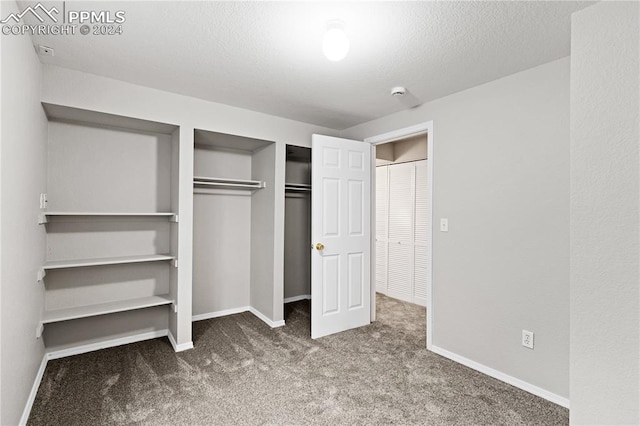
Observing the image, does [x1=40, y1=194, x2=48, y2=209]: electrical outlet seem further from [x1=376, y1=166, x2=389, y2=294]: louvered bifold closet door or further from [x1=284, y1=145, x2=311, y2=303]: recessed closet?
[x1=376, y1=166, x2=389, y2=294]: louvered bifold closet door

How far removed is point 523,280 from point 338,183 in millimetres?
1874

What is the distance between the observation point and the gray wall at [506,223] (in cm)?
226

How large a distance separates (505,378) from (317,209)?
83.6 inches

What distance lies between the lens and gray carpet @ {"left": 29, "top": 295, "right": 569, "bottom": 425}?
6.75ft

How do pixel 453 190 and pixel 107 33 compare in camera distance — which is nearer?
pixel 107 33

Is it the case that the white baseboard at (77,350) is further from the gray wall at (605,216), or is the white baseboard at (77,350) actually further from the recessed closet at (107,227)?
the gray wall at (605,216)

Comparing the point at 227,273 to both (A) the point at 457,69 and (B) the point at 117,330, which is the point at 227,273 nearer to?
(B) the point at 117,330

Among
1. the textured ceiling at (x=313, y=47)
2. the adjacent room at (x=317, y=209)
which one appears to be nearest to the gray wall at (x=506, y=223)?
the adjacent room at (x=317, y=209)

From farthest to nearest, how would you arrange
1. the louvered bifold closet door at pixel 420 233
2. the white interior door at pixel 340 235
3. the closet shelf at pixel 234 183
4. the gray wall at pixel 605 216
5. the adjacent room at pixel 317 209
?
the louvered bifold closet door at pixel 420 233, the closet shelf at pixel 234 183, the white interior door at pixel 340 235, the adjacent room at pixel 317 209, the gray wall at pixel 605 216

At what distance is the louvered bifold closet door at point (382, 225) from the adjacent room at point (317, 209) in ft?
3.86

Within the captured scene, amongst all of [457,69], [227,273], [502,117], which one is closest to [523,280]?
Result: [502,117]

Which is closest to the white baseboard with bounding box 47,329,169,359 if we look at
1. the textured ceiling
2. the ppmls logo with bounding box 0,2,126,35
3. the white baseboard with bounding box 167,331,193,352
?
the white baseboard with bounding box 167,331,193,352

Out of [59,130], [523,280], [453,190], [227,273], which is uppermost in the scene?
[59,130]

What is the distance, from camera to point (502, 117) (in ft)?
8.40
